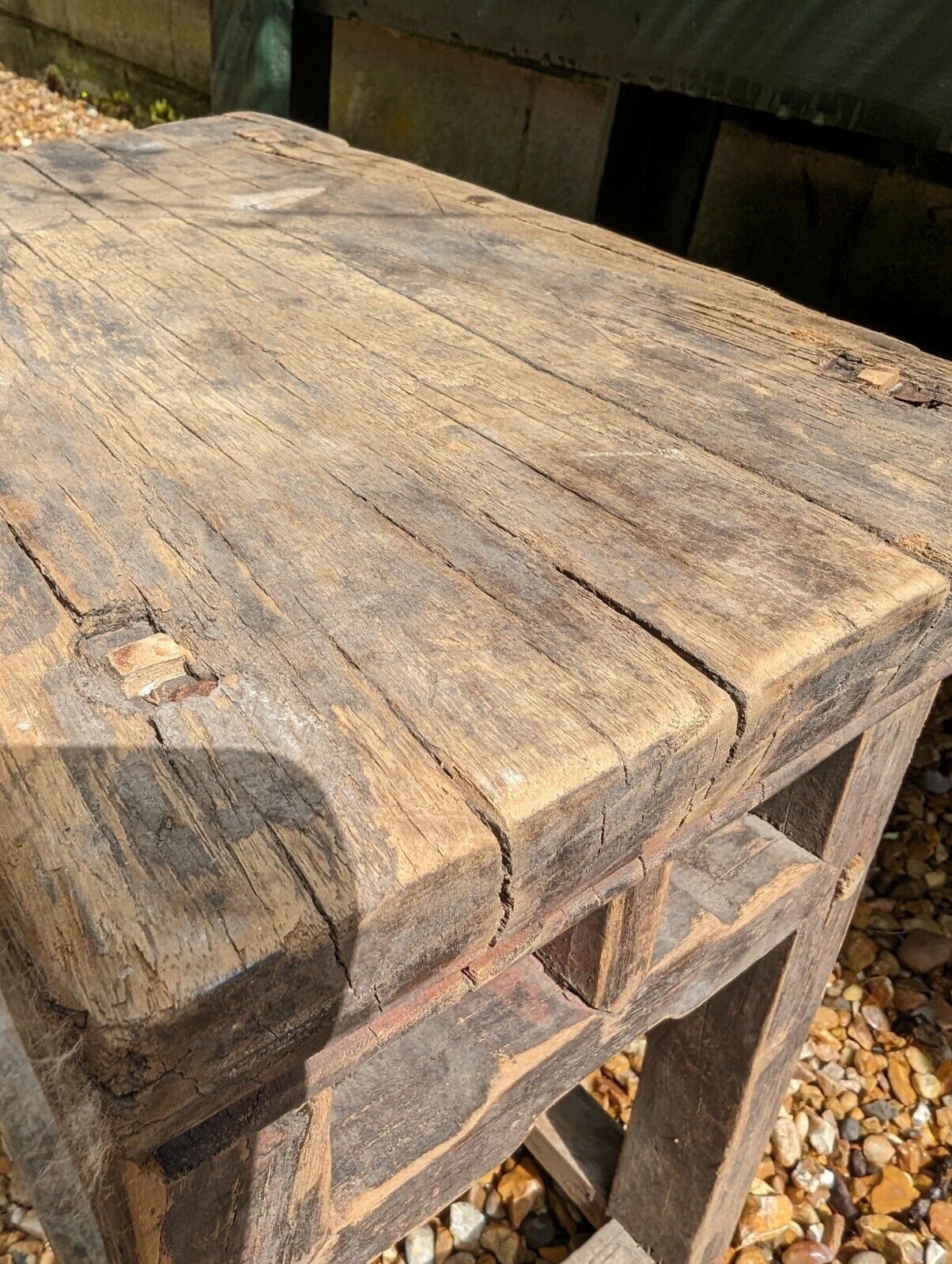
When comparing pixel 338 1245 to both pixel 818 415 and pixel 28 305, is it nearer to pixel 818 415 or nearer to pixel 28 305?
pixel 818 415

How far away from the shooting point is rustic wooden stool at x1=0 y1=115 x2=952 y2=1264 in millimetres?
701

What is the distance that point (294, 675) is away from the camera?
85cm

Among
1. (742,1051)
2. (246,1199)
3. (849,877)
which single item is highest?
(246,1199)

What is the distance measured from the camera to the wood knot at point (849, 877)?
1811 millimetres

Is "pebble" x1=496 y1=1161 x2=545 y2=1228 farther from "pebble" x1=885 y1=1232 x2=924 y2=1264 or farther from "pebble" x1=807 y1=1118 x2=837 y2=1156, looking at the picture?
"pebble" x1=885 y1=1232 x2=924 y2=1264

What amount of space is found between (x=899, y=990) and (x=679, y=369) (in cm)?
212

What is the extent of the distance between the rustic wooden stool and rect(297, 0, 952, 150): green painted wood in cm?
Answer: 58

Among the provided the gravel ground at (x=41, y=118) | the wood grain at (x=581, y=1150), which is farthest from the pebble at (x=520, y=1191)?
the gravel ground at (x=41, y=118)

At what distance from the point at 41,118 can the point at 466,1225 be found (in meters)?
6.81

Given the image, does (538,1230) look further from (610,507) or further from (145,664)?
(145,664)

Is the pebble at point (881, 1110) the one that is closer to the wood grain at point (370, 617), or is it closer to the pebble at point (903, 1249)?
the pebble at point (903, 1249)

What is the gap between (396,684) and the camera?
85 centimetres

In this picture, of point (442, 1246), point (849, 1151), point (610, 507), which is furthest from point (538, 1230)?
point (610, 507)

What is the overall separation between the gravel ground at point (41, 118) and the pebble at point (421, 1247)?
19.8 ft
